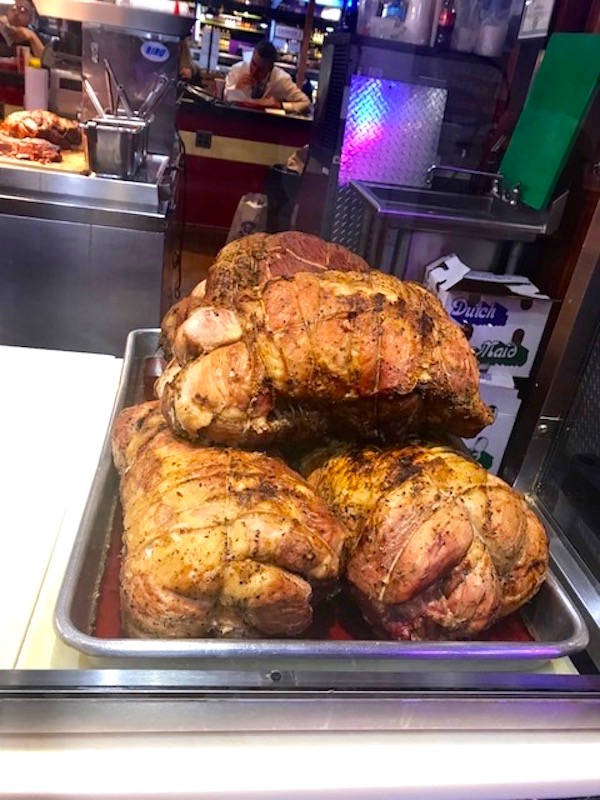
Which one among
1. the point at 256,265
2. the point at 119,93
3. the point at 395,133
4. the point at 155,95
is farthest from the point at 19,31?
the point at 256,265

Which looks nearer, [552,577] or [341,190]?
[552,577]

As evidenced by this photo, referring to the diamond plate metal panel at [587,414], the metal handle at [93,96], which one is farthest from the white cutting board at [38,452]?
the metal handle at [93,96]

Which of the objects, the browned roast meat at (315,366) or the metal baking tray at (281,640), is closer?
the metal baking tray at (281,640)

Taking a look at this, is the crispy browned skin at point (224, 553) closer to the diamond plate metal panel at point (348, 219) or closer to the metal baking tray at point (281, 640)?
the metal baking tray at point (281, 640)

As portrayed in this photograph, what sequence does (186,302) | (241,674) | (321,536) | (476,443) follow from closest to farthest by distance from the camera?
(241,674) < (321,536) < (186,302) < (476,443)

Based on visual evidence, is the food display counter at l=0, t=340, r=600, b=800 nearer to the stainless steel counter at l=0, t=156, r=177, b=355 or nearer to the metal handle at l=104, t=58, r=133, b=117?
the stainless steel counter at l=0, t=156, r=177, b=355

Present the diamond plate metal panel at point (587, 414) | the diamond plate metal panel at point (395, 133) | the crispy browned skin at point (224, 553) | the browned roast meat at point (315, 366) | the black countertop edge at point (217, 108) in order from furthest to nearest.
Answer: the black countertop edge at point (217, 108), the diamond plate metal panel at point (395, 133), the diamond plate metal panel at point (587, 414), the browned roast meat at point (315, 366), the crispy browned skin at point (224, 553)

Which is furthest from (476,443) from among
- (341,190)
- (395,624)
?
(395,624)

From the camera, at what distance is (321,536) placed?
0.94 meters

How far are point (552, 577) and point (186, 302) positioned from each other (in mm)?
882

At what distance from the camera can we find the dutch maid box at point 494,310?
2.50 m

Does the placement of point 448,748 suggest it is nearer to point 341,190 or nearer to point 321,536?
point 321,536

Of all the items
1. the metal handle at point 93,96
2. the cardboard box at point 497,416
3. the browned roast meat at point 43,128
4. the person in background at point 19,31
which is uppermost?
the person in background at point 19,31

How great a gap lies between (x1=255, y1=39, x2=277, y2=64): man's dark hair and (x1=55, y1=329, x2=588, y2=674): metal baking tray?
5115 millimetres
